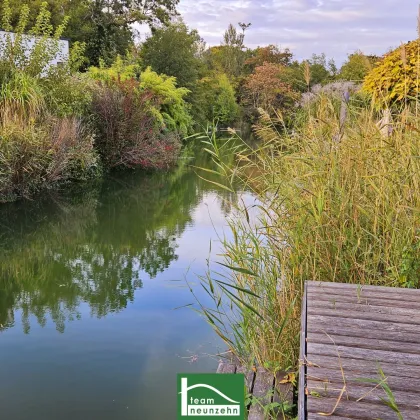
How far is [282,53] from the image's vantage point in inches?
1161

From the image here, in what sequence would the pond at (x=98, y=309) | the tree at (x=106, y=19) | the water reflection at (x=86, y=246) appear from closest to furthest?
the pond at (x=98, y=309), the water reflection at (x=86, y=246), the tree at (x=106, y=19)

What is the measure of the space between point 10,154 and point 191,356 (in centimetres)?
519

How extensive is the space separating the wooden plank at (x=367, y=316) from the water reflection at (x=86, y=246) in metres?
2.53

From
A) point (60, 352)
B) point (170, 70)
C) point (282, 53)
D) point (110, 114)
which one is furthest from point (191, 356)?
point (282, 53)

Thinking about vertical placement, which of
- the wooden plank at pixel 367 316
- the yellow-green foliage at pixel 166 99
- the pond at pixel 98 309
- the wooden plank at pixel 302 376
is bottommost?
the pond at pixel 98 309

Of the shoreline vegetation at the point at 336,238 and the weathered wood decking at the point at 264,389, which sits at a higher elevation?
the shoreline vegetation at the point at 336,238

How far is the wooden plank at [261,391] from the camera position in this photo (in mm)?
2021

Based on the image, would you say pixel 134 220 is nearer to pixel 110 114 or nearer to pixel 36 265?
pixel 36 265

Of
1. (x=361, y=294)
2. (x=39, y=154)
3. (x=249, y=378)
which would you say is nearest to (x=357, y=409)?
(x=361, y=294)

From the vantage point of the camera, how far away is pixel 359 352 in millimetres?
1552

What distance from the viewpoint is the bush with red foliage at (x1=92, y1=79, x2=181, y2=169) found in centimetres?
1060

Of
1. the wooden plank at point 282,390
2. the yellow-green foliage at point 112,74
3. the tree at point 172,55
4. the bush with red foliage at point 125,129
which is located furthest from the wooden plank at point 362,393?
the tree at point 172,55

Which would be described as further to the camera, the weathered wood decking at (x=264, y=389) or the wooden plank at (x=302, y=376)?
the weathered wood decking at (x=264, y=389)

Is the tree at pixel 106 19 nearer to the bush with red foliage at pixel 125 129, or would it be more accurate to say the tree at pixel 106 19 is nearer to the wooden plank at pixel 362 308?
the bush with red foliage at pixel 125 129
